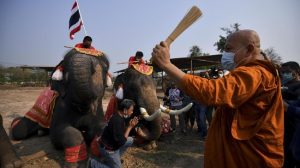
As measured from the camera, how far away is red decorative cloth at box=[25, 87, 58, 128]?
226 inches

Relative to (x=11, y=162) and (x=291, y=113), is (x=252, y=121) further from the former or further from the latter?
(x=11, y=162)

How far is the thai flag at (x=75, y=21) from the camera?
749cm

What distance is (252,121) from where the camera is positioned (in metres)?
1.96

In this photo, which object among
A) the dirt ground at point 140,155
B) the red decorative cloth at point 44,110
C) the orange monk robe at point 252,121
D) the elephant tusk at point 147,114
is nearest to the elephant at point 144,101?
the elephant tusk at point 147,114

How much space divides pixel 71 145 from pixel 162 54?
3132 mm

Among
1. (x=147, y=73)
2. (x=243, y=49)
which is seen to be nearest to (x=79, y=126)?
(x=147, y=73)

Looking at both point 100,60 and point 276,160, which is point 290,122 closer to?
point 276,160

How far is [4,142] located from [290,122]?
4.06 meters

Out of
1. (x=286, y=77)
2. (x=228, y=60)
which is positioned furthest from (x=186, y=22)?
(x=286, y=77)

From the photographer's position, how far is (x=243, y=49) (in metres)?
2.14

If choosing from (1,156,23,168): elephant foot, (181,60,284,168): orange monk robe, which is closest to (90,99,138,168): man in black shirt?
(1,156,23,168): elephant foot

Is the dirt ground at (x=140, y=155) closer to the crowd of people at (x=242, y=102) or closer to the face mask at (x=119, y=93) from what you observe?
the face mask at (x=119, y=93)

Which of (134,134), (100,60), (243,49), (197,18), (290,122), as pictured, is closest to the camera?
(197,18)

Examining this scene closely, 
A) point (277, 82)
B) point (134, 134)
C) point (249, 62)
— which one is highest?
point (249, 62)
